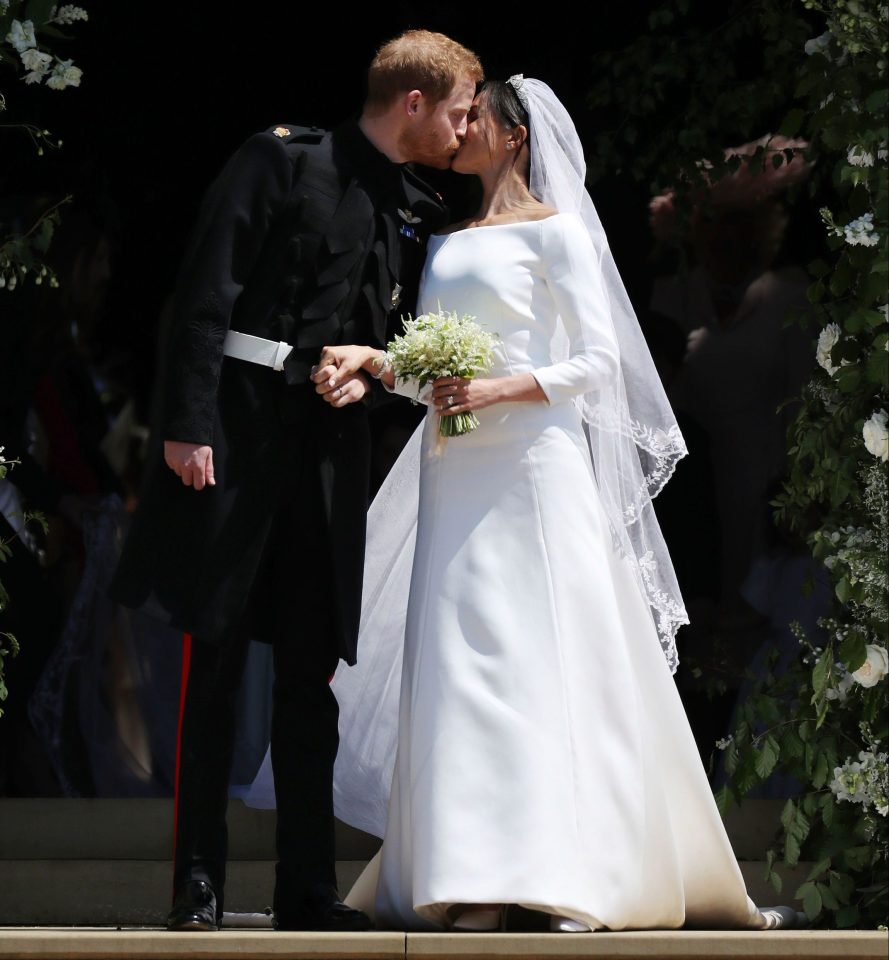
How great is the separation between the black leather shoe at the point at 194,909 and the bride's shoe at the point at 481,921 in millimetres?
513

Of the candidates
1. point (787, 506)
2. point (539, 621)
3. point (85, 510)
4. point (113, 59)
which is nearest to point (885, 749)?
point (787, 506)

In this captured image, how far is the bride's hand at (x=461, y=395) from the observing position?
11.3ft

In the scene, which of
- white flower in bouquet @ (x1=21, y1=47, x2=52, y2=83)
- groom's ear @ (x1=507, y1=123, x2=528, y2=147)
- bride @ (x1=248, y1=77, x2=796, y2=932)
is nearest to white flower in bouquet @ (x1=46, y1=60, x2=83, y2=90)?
white flower in bouquet @ (x1=21, y1=47, x2=52, y2=83)

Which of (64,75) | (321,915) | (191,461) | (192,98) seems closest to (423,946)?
(321,915)

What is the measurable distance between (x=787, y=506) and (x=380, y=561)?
3.55 feet

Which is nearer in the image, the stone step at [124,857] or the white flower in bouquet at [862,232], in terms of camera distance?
the white flower in bouquet at [862,232]

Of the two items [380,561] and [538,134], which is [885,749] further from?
[538,134]

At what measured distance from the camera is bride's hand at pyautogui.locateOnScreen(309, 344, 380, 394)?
11.3ft

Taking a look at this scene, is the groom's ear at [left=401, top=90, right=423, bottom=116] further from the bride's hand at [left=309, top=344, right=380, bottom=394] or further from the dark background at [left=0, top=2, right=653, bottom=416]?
the dark background at [left=0, top=2, right=653, bottom=416]

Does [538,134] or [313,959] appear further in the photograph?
[538,134]

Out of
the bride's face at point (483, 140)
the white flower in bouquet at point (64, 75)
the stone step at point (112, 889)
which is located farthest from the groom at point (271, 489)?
the stone step at point (112, 889)

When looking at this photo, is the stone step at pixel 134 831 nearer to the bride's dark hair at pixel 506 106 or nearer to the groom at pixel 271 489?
the groom at pixel 271 489

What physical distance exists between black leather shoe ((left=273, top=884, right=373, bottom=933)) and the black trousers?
0.02 metres

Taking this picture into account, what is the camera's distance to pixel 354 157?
3.65m
